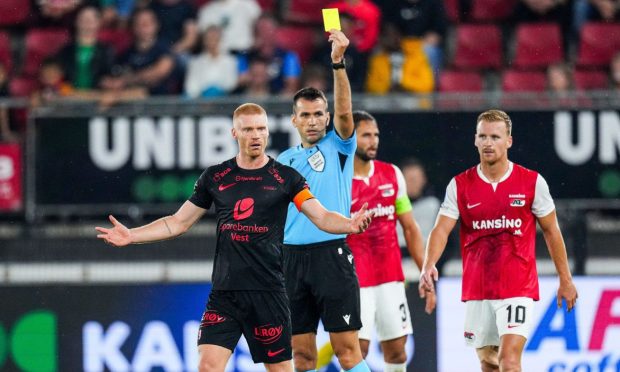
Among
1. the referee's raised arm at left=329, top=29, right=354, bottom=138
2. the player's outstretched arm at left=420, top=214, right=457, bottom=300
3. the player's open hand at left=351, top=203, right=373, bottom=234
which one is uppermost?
the referee's raised arm at left=329, top=29, right=354, bottom=138

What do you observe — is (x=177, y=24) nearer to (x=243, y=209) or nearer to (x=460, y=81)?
(x=460, y=81)

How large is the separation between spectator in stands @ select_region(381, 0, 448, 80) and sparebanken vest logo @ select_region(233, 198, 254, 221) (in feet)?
20.7

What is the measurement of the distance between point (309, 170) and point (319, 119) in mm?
364

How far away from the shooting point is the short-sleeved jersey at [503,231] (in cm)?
818

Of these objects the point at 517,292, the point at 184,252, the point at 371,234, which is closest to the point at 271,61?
the point at 184,252

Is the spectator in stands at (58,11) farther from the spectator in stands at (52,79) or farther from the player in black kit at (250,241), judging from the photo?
the player in black kit at (250,241)

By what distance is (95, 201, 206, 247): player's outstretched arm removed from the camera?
733 centimetres

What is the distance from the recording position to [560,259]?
817cm

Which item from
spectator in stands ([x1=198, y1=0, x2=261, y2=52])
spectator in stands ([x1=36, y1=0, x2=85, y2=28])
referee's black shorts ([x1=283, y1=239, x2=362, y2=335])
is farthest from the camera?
spectator in stands ([x1=36, y1=0, x2=85, y2=28])

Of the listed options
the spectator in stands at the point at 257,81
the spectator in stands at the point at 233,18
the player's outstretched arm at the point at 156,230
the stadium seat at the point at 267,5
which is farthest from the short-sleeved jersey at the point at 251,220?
the stadium seat at the point at 267,5

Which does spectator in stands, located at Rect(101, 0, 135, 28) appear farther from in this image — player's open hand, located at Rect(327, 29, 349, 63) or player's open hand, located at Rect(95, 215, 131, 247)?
player's open hand, located at Rect(95, 215, 131, 247)

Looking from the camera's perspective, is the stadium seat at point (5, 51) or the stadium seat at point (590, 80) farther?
the stadium seat at point (5, 51)

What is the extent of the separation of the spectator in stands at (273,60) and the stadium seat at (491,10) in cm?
250

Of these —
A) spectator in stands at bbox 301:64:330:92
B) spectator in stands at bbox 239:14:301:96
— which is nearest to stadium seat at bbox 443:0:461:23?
spectator in stands at bbox 239:14:301:96
